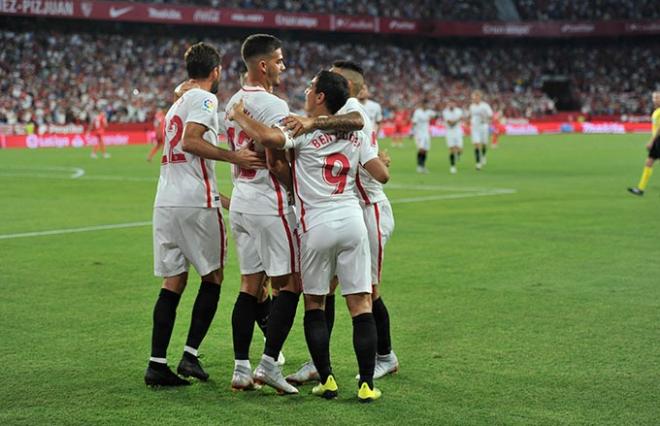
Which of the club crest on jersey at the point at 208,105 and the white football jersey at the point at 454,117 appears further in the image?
the white football jersey at the point at 454,117

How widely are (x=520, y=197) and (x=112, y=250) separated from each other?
1006 cm

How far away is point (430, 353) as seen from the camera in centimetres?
759

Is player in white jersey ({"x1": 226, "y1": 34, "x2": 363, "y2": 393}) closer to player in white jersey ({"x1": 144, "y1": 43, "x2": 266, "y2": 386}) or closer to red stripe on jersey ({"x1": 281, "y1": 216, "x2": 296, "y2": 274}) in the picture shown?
red stripe on jersey ({"x1": 281, "y1": 216, "x2": 296, "y2": 274})

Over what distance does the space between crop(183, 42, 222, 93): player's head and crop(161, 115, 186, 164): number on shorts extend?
0.33 metres

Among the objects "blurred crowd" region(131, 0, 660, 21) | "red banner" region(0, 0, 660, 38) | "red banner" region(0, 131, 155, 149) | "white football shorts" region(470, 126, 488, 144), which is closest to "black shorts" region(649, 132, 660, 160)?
"white football shorts" region(470, 126, 488, 144)

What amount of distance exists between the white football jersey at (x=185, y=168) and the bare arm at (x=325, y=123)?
32.7 inches

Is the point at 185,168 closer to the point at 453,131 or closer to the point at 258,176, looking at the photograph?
the point at 258,176

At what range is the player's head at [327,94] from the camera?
627 centimetres

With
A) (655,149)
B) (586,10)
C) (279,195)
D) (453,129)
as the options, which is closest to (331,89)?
(279,195)

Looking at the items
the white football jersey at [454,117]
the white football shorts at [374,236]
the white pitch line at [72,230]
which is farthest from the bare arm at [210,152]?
the white football jersey at [454,117]

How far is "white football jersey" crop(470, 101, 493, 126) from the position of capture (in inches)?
1243

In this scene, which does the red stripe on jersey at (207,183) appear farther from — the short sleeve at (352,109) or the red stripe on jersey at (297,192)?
the short sleeve at (352,109)

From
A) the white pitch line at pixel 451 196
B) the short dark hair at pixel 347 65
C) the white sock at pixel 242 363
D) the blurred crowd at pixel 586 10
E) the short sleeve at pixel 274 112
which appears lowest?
the white pitch line at pixel 451 196

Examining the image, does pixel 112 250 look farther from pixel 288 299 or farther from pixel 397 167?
pixel 397 167
